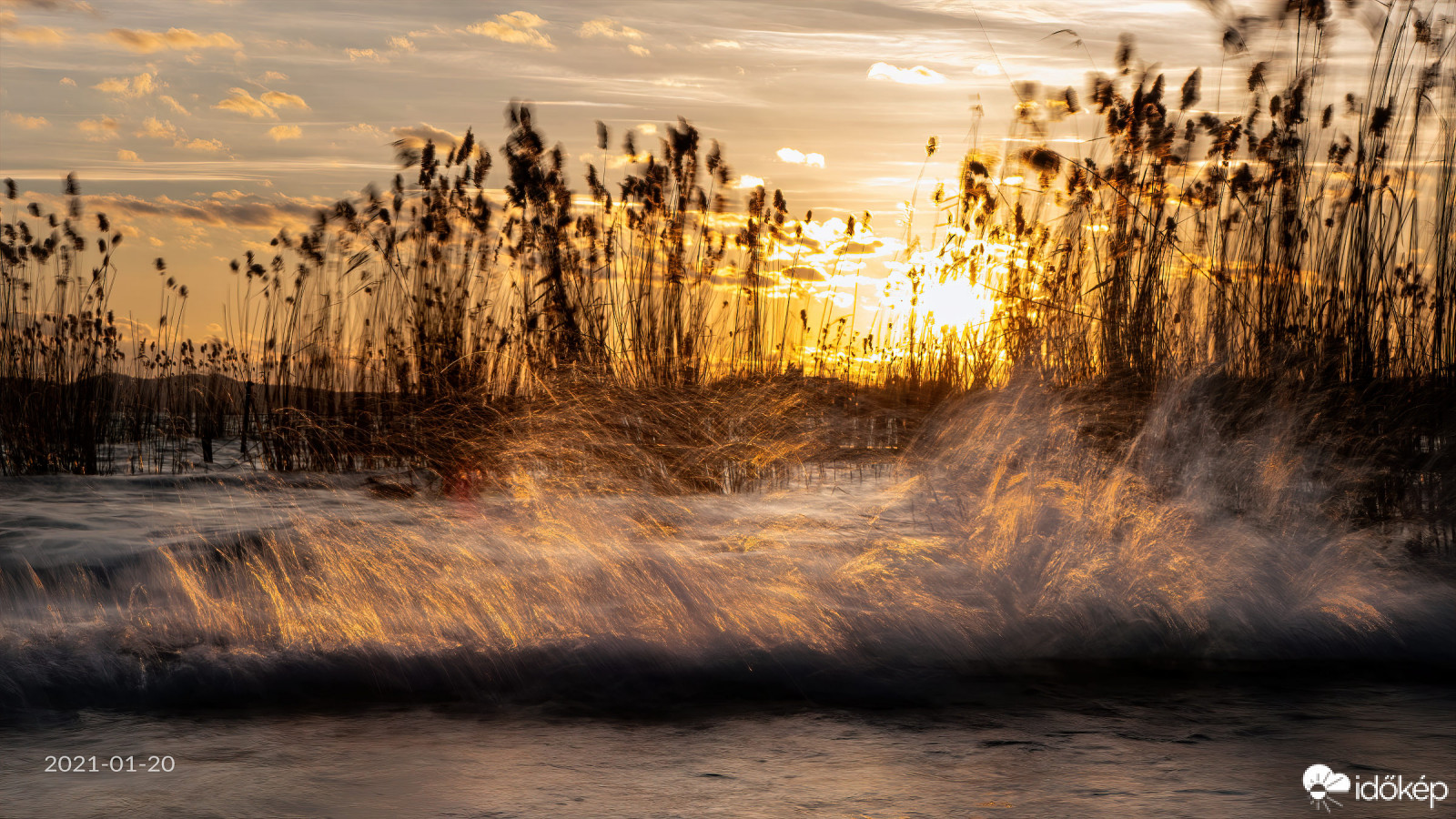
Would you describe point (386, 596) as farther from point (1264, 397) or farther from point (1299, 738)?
point (1264, 397)

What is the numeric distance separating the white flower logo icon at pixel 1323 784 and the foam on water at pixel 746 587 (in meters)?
0.63

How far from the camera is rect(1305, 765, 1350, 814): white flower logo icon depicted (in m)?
1.49

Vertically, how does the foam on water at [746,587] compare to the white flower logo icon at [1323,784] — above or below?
above

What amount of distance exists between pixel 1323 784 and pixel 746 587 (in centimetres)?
123

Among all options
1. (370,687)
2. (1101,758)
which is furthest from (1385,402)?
(370,687)

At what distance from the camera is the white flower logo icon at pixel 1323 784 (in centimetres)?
149

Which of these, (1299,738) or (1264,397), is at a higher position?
(1264,397)

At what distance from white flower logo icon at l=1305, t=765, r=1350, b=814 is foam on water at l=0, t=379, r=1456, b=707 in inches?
24.9

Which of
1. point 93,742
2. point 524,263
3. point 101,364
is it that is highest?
point 524,263

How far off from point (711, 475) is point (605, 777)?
2759mm

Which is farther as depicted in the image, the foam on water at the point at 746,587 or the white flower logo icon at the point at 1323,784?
the foam on water at the point at 746,587

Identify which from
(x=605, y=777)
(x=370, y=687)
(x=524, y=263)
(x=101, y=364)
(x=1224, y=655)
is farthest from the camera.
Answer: (x=101, y=364)

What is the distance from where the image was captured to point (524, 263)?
4.96m

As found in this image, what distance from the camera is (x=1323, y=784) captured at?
1.54m
